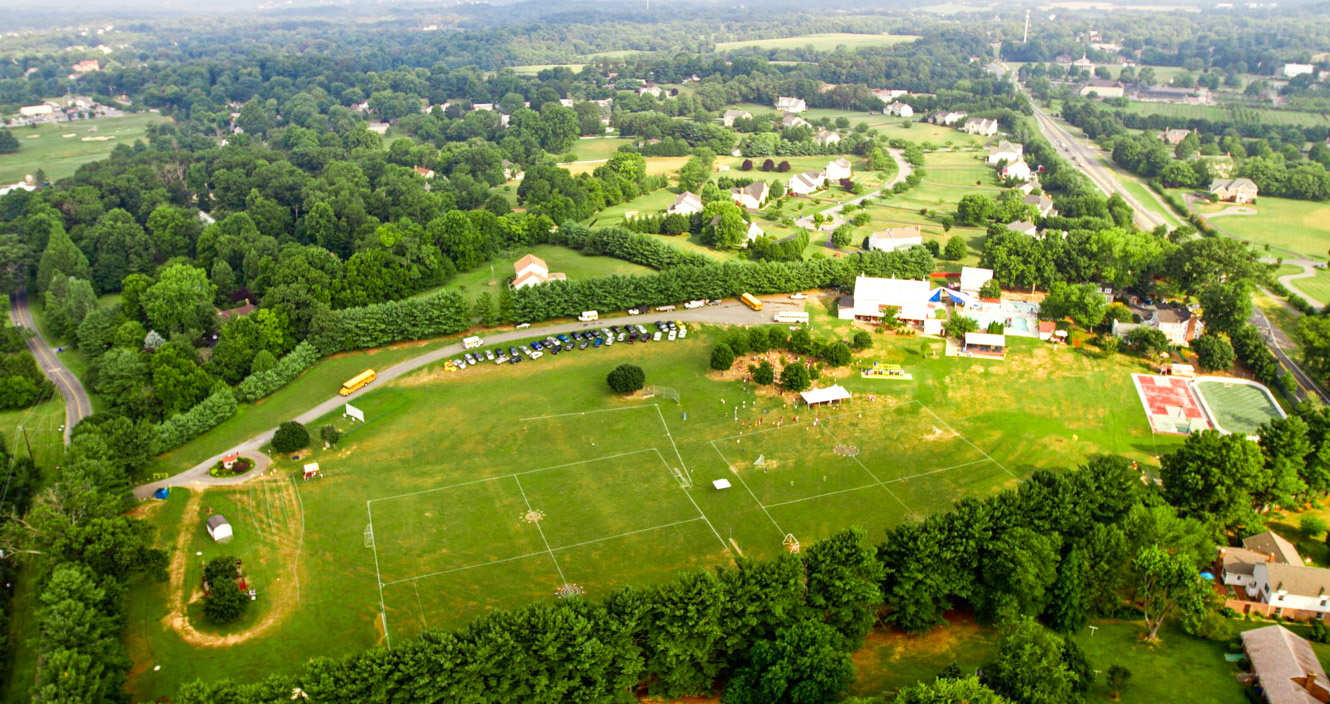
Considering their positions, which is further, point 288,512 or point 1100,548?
point 288,512

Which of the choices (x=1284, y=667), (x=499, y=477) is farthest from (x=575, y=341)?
(x=1284, y=667)

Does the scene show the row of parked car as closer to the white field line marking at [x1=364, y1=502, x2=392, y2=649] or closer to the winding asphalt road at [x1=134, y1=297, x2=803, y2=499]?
the winding asphalt road at [x1=134, y1=297, x2=803, y2=499]

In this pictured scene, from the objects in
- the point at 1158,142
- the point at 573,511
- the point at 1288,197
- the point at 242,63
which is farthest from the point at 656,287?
the point at 242,63

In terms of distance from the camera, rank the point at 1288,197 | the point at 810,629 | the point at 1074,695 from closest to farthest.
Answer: the point at 1074,695
the point at 810,629
the point at 1288,197

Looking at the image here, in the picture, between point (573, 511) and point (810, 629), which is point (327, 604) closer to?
point (573, 511)

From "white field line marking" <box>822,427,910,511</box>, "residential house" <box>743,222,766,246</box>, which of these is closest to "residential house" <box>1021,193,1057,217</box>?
"residential house" <box>743,222,766,246</box>
